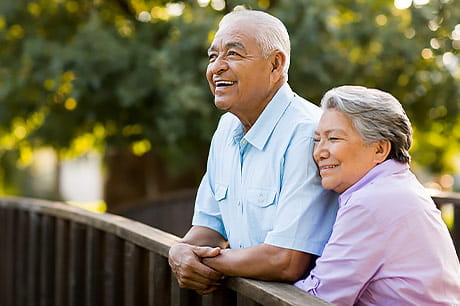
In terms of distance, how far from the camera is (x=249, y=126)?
2.95m

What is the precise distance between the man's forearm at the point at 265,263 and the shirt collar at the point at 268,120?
17.9 inches

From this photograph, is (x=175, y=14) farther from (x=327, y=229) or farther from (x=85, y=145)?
(x=327, y=229)

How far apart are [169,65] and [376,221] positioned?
5.58 m

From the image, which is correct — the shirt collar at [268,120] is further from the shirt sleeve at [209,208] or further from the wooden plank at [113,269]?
the wooden plank at [113,269]

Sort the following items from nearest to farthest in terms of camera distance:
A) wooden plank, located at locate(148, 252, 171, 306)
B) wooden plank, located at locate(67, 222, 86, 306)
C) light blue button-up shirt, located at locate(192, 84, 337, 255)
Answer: light blue button-up shirt, located at locate(192, 84, 337, 255), wooden plank, located at locate(148, 252, 171, 306), wooden plank, located at locate(67, 222, 86, 306)

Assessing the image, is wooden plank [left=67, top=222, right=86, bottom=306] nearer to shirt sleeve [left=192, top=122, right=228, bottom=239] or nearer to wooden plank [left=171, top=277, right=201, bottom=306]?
shirt sleeve [left=192, top=122, right=228, bottom=239]

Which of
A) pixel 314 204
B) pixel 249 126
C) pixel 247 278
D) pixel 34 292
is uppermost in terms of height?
pixel 249 126

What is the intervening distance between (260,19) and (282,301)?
1169mm

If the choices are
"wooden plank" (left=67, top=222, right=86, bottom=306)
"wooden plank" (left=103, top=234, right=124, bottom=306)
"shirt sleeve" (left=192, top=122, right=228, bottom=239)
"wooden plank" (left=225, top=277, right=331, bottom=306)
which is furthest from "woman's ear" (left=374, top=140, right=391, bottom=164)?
"wooden plank" (left=67, top=222, right=86, bottom=306)

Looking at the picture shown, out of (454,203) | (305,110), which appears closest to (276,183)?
(305,110)

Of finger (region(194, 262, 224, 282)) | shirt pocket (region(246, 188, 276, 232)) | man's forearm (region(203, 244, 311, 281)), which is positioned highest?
shirt pocket (region(246, 188, 276, 232))

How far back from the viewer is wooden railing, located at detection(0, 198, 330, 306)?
2688 mm

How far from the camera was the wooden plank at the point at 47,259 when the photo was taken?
15.2 ft

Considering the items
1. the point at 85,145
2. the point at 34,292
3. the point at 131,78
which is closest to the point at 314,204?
the point at 34,292
